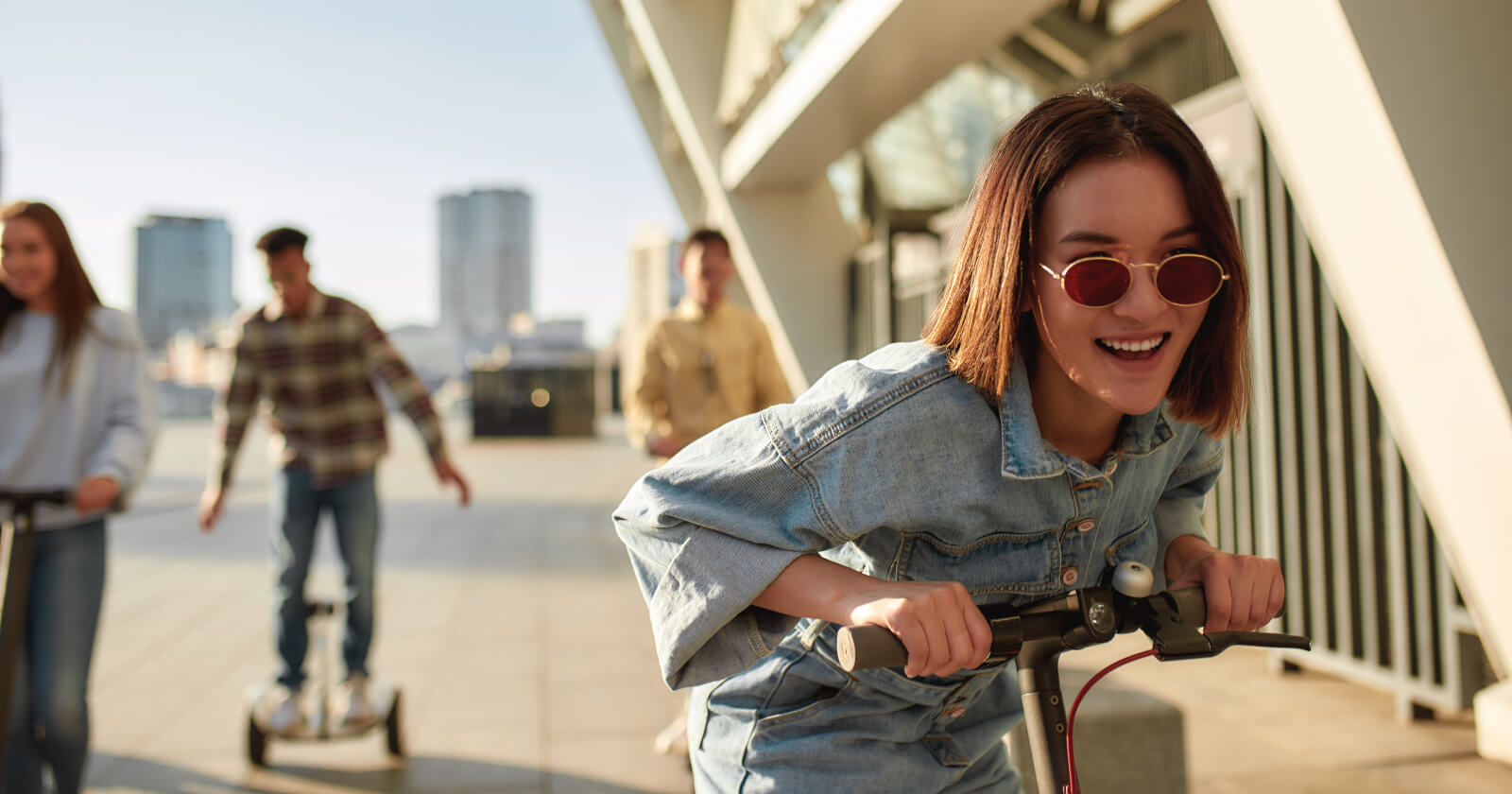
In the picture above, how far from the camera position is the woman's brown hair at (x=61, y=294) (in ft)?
10.7

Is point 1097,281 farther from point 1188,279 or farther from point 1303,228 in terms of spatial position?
point 1303,228

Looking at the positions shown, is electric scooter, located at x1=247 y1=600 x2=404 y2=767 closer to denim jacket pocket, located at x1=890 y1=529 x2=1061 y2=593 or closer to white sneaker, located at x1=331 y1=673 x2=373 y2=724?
white sneaker, located at x1=331 y1=673 x2=373 y2=724

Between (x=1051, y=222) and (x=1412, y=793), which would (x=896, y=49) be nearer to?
(x=1412, y=793)

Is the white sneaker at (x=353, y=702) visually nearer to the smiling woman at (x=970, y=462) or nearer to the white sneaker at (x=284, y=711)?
the white sneaker at (x=284, y=711)

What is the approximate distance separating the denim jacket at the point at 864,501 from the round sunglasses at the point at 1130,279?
163 mm

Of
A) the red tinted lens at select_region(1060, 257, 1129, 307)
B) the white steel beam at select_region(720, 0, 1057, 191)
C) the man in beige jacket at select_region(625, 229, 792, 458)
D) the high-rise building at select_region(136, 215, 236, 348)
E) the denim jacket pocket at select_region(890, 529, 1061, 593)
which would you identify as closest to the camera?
the red tinted lens at select_region(1060, 257, 1129, 307)

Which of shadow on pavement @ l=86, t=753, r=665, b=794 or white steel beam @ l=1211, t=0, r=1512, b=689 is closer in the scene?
white steel beam @ l=1211, t=0, r=1512, b=689

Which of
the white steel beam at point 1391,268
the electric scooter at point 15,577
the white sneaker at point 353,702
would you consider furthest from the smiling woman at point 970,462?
the white sneaker at point 353,702

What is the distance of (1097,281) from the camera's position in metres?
1.34

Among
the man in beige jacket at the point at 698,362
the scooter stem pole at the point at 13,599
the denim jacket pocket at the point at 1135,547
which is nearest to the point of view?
the denim jacket pocket at the point at 1135,547

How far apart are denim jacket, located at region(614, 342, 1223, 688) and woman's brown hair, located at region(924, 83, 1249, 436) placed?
0.06 m

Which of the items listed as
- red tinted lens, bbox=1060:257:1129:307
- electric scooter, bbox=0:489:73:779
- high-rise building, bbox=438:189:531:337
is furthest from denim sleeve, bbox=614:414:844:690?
high-rise building, bbox=438:189:531:337

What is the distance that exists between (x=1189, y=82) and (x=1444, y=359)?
972 cm

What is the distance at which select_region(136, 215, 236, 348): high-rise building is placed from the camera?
114312 millimetres
